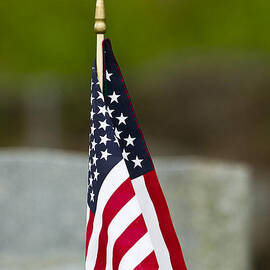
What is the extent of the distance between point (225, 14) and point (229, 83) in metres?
1.66

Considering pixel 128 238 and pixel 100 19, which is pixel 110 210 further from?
pixel 100 19

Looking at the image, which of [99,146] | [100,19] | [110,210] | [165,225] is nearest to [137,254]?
[110,210]

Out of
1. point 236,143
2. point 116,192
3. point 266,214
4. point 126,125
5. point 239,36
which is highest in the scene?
point 239,36

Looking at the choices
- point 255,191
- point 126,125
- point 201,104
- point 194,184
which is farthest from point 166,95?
point 126,125

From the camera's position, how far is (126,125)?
2902 millimetres

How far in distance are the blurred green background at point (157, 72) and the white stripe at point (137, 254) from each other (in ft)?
27.6

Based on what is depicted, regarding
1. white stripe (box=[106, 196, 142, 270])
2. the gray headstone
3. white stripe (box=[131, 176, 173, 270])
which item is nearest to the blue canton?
white stripe (box=[106, 196, 142, 270])

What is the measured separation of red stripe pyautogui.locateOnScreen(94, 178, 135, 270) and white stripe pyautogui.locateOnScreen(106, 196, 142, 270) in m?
0.02

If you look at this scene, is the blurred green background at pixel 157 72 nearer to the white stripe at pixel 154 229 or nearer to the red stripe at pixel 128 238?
the white stripe at pixel 154 229

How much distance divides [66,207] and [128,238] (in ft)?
10.8

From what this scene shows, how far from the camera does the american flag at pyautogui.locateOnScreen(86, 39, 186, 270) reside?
271cm

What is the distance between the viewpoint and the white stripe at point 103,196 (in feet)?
8.91

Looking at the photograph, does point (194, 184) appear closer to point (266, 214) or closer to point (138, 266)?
point (138, 266)

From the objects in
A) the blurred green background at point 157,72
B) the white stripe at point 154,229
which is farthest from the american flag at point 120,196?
the blurred green background at point 157,72
